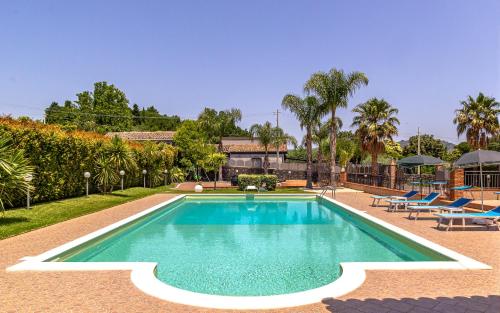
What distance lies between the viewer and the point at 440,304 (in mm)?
4367

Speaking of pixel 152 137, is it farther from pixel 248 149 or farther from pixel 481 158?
pixel 481 158

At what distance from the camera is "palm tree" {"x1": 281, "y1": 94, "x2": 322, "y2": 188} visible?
2936cm

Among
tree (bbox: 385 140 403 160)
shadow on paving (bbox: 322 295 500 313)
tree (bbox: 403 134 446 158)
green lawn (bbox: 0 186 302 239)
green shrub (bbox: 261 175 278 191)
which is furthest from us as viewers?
tree (bbox: 403 134 446 158)

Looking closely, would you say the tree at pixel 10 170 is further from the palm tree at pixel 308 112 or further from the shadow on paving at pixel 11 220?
the palm tree at pixel 308 112

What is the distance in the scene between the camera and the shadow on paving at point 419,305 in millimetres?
4164

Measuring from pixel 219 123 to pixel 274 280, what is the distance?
114 feet

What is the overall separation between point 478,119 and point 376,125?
8.54 meters

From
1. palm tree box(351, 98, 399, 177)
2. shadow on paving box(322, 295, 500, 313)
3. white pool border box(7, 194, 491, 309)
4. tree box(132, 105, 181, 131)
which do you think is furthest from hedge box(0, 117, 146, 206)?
tree box(132, 105, 181, 131)

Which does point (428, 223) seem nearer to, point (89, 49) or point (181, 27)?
point (181, 27)

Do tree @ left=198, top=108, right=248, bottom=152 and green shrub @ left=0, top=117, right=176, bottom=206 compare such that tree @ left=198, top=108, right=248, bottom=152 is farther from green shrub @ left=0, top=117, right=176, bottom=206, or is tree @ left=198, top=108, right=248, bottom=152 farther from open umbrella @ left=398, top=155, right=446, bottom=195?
open umbrella @ left=398, top=155, right=446, bottom=195

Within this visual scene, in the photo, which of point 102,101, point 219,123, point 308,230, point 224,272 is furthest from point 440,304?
point 102,101

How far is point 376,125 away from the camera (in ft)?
94.6

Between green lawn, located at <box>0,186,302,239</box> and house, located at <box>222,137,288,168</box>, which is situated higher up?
house, located at <box>222,137,288,168</box>

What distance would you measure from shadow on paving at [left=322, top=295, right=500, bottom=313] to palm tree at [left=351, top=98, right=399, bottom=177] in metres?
24.6
